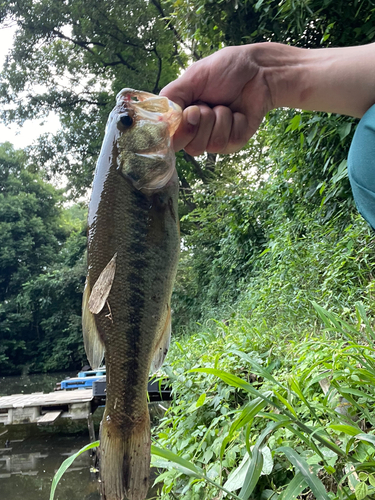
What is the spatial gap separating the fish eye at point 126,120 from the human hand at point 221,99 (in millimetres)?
219

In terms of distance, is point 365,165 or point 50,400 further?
point 50,400

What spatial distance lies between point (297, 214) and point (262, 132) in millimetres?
3063

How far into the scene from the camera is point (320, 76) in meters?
1.38

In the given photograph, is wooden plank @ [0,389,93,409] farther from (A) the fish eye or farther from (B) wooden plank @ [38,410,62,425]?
(A) the fish eye

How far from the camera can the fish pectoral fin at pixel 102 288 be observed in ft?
3.90

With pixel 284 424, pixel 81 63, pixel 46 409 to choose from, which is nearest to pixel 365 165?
pixel 284 424

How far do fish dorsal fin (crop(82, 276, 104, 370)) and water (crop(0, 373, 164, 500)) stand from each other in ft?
16.6

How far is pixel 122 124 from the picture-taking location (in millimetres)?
1433

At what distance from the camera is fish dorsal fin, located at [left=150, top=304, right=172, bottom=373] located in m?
1.31

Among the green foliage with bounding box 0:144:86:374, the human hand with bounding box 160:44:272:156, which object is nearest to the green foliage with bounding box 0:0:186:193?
the green foliage with bounding box 0:144:86:374

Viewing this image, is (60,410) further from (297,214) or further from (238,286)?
(297,214)

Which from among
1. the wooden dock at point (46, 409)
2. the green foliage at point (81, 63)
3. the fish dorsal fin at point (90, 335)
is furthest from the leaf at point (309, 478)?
the green foliage at point (81, 63)

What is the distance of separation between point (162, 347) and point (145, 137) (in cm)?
81

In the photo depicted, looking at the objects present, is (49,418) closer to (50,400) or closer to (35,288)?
(50,400)
